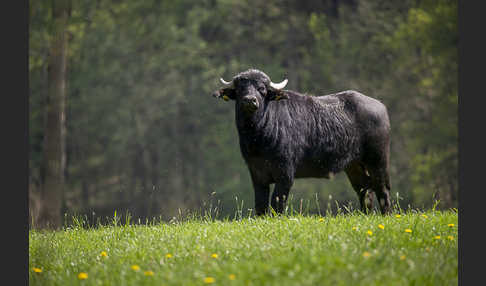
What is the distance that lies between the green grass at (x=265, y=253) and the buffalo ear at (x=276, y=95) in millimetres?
2127

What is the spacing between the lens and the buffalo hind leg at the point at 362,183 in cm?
933

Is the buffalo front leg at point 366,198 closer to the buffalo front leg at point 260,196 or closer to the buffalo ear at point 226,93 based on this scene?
the buffalo front leg at point 260,196

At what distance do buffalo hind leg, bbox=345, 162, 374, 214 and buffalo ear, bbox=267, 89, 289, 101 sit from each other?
2.06m

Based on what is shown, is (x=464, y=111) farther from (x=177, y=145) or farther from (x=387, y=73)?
(x=177, y=145)

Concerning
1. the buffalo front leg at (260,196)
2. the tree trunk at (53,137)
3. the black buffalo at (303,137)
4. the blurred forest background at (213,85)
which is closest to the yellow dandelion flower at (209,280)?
the black buffalo at (303,137)

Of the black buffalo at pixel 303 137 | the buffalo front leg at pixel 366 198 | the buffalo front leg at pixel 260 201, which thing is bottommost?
the buffalo front leg at pixel 366 198

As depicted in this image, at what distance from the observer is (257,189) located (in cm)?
819

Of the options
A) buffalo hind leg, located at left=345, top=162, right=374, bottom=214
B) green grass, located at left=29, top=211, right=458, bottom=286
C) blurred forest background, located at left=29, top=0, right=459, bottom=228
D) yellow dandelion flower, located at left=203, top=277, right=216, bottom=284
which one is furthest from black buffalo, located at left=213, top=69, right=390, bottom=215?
blurred forest background, located at left=29, top=0, right=459, bottom=228

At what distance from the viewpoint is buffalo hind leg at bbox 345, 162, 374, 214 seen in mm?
9328

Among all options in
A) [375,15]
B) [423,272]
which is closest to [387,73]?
[375,15]

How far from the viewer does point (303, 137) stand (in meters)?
8.62

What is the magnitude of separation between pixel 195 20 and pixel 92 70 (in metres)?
5.93

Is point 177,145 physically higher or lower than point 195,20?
lower

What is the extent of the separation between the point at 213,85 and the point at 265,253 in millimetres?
21557
